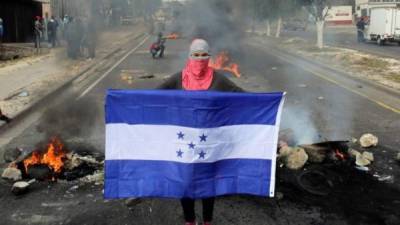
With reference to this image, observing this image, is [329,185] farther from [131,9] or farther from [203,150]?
[131,9]

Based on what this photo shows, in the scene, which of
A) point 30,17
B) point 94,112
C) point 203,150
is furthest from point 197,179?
point 30,17

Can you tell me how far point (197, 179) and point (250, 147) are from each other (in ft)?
1.60

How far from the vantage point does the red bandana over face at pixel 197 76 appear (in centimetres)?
409

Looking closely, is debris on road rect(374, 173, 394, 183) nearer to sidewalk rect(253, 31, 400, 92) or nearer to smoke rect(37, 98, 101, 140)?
smoke rect(37, 98, 101, 140)

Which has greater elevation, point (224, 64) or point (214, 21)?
point (214, 21)

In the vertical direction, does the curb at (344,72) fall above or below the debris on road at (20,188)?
above

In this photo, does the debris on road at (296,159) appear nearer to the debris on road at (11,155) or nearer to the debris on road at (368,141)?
the debris on road at (368,141)

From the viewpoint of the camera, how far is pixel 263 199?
527 centimetres

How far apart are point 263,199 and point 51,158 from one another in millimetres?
2879

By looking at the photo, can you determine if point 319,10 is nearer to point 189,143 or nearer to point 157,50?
point 157,50

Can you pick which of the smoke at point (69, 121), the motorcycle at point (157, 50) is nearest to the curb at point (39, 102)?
the smoke at point (69, 121)

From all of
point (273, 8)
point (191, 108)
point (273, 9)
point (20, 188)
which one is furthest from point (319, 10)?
point (191, 108)

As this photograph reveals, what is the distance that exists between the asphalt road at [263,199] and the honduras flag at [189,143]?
887 mm

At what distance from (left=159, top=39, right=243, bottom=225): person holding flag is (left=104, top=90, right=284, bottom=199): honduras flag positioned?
9.6 inches
